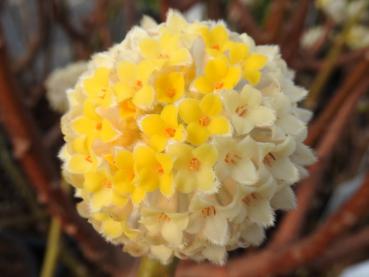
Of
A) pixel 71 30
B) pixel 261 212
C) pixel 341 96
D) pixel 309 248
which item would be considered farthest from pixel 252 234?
pixel 71 30

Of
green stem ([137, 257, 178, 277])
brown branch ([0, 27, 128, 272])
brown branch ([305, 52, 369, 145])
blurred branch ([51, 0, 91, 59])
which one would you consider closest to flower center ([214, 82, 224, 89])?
green stem ([137, 257, 178, 277])

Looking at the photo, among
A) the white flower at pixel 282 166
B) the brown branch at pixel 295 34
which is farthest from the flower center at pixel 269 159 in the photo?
the brown branch at pixel 295 34

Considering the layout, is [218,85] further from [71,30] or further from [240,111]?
[71,30]

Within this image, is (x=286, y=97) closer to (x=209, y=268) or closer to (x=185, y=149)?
(x=185, y=149)

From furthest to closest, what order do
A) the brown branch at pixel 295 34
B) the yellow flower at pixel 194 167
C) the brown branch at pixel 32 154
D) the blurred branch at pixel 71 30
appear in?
the blurred branch at pixel 71 30, the brown branch at pixel 295 34, the brown branch at pixel 32 154, the yellow flower at pixel 194 167

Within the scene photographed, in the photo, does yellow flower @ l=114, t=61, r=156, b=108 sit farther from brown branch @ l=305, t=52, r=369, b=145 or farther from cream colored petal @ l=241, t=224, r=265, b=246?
brown branch @ l=305, t=52, r=369, b=145

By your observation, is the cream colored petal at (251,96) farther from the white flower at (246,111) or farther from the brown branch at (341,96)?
the brown branch at (341,96)

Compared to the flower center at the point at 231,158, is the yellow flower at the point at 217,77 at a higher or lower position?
higher
